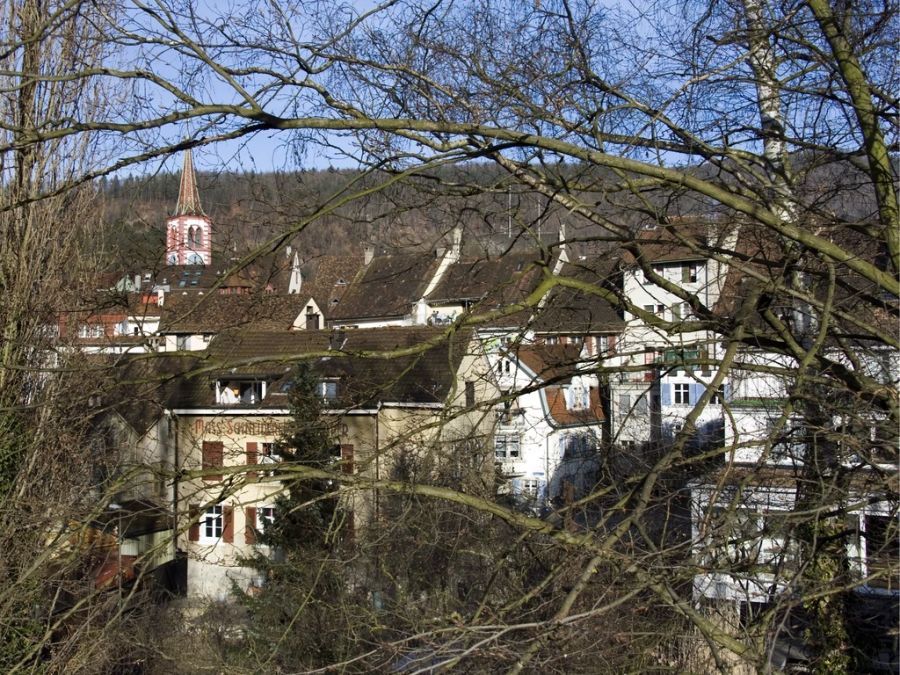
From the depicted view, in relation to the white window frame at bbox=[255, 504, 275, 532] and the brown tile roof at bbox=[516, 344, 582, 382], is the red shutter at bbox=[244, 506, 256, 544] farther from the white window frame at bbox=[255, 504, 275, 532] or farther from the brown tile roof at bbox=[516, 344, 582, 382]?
the brown tile roof at bbox=[516, 344, 582, 382]

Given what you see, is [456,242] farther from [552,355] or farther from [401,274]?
[552,355]

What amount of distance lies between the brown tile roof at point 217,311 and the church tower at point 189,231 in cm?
19

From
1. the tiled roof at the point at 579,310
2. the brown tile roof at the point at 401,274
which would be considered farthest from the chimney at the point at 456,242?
the tiled roof at the point at 579,310

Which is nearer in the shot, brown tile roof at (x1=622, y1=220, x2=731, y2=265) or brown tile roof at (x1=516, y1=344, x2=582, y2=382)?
brown tile roof at (x1=622, y1=220, x2=731, y2=265)

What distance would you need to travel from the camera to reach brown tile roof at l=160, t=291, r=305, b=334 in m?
3.54

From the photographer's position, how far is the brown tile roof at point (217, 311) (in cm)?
354

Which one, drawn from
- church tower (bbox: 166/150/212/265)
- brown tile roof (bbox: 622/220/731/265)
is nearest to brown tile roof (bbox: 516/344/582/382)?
brown tile roof (bbox: 622/220/731/265)

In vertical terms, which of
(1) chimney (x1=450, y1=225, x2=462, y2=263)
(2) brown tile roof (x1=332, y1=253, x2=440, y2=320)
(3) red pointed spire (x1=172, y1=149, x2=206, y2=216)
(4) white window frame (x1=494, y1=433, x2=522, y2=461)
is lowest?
(4) white window frame (x1=494, y1=433, x2=522, y2=461)

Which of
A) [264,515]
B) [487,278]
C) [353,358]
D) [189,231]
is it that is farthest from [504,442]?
[189,231]

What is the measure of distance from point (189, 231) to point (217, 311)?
1.27 feet

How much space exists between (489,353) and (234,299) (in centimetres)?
127

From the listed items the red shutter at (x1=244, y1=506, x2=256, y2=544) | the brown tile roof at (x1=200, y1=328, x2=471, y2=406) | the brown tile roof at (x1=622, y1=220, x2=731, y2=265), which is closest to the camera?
the brown tile roof at (x1=200, y1=328, x2=471, y2=406)

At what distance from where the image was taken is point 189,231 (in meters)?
3.97

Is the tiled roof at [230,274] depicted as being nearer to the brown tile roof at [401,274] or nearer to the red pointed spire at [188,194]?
the red pointed spire at [188,194]
